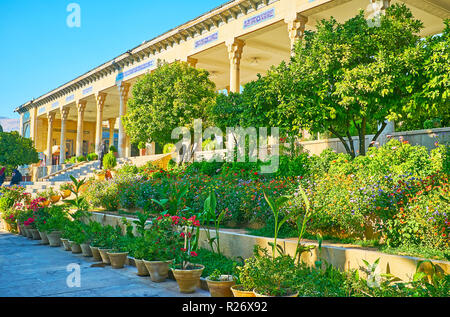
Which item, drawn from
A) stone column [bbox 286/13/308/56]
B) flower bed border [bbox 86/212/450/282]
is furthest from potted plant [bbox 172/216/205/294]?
stone column [bbox 286/13/308/56]

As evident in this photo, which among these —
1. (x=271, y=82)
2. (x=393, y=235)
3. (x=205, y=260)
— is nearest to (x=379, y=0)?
(x=271, y=82)

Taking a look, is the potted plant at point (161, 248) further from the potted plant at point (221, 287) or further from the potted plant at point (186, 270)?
the potted plant at point (221, 287)

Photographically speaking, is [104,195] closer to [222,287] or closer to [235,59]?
[222,287]

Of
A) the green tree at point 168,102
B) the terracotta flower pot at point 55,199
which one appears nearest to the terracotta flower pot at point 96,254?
the terracotta flower pot at point 55,199

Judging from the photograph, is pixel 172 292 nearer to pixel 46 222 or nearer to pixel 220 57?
pixel 46 222

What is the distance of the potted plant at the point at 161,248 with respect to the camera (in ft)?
22.6

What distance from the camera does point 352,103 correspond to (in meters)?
10.9

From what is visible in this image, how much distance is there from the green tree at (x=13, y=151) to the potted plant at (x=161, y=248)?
3330 cm

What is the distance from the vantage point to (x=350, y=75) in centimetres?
1073

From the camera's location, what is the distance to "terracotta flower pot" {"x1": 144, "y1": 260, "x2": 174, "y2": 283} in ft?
22.5

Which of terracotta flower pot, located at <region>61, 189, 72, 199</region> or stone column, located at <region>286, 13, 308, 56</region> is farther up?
stone column, located at <region>286, 13, 308, 56</region>

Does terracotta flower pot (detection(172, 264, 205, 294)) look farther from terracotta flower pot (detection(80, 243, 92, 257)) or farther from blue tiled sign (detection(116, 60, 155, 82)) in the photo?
blue tiled sign (detection(116, 60, 155, 82))

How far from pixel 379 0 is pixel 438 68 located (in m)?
7.15

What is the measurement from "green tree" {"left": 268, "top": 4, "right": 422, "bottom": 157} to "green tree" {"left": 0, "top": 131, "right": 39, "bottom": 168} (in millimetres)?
31231
